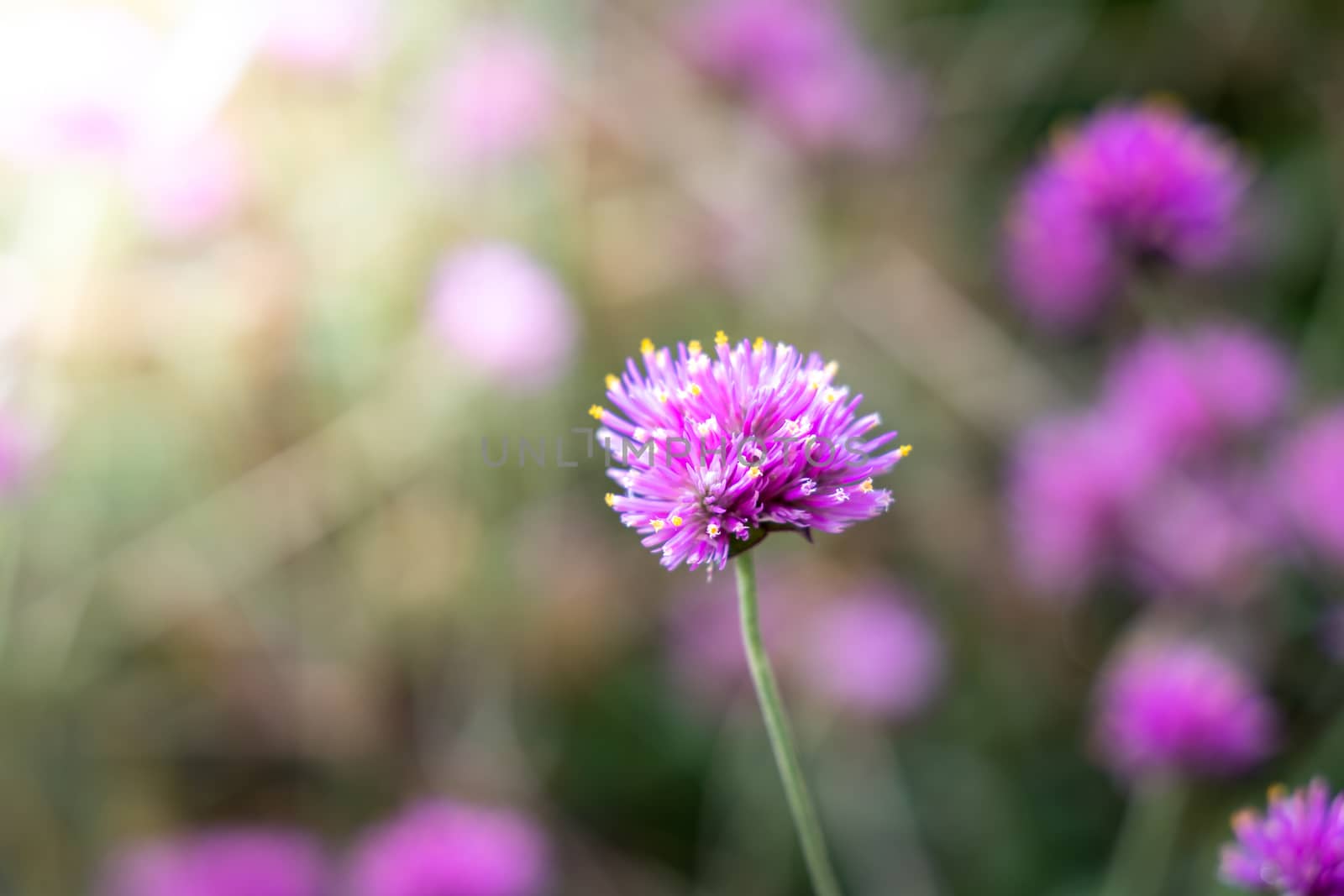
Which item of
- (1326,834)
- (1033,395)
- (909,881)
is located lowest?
(1326,834)

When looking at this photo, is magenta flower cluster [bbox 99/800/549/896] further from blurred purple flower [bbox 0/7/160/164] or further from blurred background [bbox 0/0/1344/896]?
blurred purple flower [bbox 0/7/160/164]

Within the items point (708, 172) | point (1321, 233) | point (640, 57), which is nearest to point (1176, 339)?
point (1321, 233)

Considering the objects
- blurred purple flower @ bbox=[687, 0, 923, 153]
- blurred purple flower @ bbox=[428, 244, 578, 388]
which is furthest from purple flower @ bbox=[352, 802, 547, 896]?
blurred purple flower @ bbox=[687, 0, 923, 153]

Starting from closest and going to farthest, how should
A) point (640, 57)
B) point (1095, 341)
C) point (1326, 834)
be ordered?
1. point (1326, 834)
2. point (1095, 341)
3. point (640, 57)

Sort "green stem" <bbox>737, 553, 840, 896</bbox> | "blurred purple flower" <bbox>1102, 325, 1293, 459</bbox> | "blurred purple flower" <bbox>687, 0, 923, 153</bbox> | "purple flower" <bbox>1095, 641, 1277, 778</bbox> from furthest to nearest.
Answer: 1. "blurred purple flower" <bbox>687, 0, 923, 153</bbox>
2. "blurred purple flower" <bbox>1102, 325, 1293, 459</bbox>
3. "purple flower" <bbox>1095, 641, 1277, 778</bbox>
4. "green stem" <bbox>737, 553, 840, 896</bbox>

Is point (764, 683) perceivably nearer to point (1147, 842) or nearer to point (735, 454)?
point (735, 454)

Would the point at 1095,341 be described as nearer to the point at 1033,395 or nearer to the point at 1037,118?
A: the point at 1033,395

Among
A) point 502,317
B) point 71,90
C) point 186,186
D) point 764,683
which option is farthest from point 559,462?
point 764,683

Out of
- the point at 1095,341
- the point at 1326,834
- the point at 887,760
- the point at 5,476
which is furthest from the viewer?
the point at 1095,341
